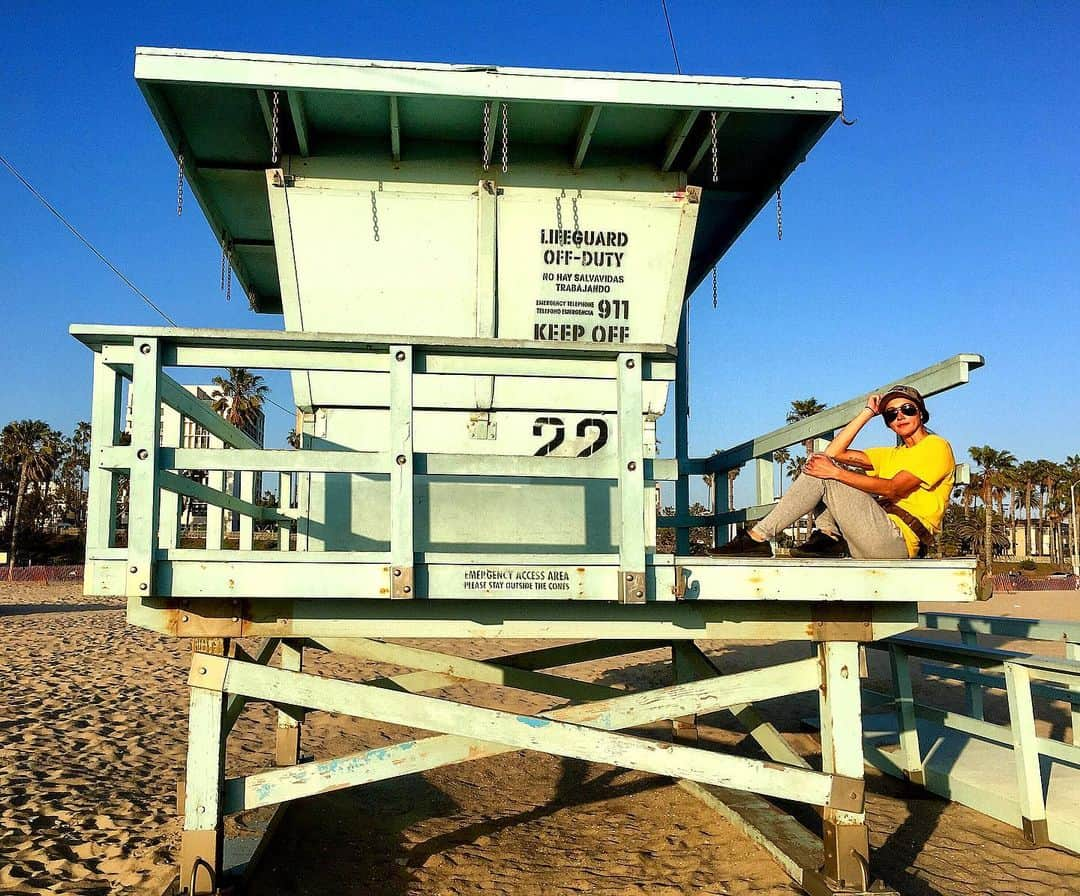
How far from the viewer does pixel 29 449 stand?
6400cm

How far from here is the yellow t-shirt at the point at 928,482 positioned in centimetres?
458

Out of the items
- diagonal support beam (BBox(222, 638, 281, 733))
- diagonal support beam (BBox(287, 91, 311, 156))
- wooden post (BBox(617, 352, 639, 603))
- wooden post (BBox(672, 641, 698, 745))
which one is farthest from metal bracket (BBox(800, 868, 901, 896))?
diagonal support beam (BBox(287, 91, 311, 156))

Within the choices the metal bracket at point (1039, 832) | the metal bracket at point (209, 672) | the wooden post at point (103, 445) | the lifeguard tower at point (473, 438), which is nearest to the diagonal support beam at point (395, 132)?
the lifeguard tower at point (473, 438)

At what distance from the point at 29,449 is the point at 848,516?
70882mm

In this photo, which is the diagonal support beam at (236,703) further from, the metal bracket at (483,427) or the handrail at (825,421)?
the handrail at (825,421)

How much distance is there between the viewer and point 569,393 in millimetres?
5859

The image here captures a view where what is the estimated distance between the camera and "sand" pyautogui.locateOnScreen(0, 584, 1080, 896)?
203 inches

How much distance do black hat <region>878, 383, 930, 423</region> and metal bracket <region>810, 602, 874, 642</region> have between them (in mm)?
1066

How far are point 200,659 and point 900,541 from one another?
3.40 meters

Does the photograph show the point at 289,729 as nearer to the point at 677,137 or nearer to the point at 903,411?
the point at 903,411

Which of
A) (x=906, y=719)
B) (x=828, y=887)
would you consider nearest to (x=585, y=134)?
(x=828, y=887)

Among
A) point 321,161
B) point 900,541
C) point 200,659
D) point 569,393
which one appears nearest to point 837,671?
point 900,541

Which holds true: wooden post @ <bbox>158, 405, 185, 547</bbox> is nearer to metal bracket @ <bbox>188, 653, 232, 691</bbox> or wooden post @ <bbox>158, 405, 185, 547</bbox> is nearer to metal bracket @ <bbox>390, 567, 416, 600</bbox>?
metal bracket @ <bbox>188, 653, 232, 691</bbox>

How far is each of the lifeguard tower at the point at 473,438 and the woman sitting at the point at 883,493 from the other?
237mm
